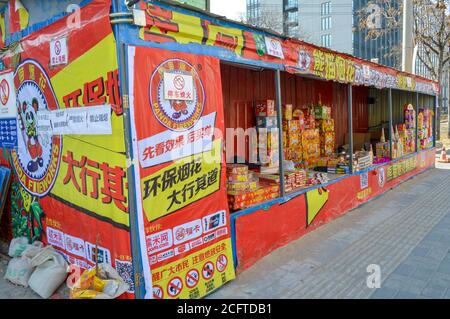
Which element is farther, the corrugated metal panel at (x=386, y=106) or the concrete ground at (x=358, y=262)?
the corrugated metal panel at (x=386, y=106)

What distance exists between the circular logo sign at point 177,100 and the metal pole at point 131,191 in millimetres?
256

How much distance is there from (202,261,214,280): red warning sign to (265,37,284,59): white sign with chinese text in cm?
257

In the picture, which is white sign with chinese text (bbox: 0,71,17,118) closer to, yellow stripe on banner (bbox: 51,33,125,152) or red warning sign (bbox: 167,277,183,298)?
yellow stripe on banner (bbox: 51,33,125,152)

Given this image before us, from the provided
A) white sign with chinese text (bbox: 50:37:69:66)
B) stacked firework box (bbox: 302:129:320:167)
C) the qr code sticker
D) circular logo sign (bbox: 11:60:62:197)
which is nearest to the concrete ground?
the qr code sticker

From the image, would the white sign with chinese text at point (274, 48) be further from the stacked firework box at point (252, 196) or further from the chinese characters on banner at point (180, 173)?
the stacked firework box at point (252, 196)

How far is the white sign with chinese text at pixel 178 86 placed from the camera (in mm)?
3189

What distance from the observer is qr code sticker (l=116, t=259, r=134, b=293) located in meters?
2.98

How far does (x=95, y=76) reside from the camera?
3094 mm

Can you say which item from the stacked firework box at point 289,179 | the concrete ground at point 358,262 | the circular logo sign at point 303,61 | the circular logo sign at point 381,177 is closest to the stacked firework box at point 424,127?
the circular logo sign at point 381,177

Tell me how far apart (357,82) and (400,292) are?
13.4 feet

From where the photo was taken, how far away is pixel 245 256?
13.7 feet
